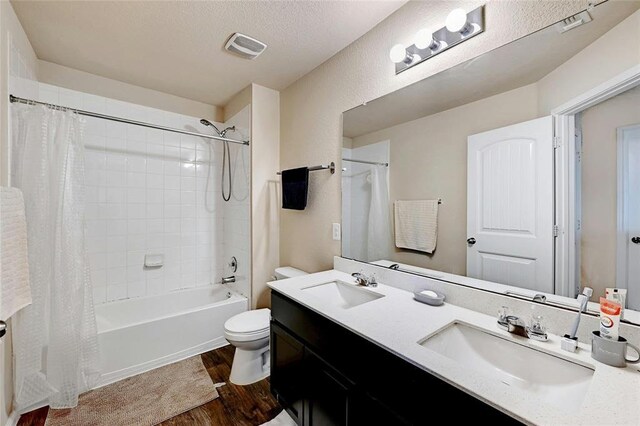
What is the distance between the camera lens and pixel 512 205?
111 cm

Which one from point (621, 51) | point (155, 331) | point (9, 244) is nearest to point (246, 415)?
point (155, 331)

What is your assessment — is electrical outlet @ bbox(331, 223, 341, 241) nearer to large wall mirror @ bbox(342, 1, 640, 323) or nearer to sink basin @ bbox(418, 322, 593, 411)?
large wall mirror @ bbox(342, 1, 640, 323)

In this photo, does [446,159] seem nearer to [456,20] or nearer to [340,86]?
[456,20]

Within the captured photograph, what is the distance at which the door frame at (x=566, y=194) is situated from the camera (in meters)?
0.96

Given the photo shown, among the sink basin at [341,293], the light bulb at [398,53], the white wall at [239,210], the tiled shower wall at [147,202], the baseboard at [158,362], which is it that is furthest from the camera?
the white wall at [239,210]

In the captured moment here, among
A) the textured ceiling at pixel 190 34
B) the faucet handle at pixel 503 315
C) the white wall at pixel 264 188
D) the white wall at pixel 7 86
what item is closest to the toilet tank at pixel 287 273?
the white wall at pixel 264 188

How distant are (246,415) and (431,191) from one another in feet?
5.62

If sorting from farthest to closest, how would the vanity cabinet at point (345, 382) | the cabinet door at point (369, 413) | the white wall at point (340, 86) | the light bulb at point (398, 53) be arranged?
1. the light bulb at point (398, 53)
2. the white wall at point (340, 86)
3. the cabinet door at point (369, 413)
4. the vanity cabinet at point (345, 382)

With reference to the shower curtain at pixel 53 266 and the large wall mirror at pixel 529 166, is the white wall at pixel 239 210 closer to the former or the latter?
the shower curtain at pixel 53 266

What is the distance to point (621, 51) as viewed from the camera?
0.85 m

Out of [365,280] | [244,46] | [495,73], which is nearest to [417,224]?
[365,280]

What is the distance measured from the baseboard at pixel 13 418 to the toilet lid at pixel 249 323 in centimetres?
117

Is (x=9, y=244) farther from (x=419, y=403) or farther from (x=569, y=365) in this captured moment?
(x=569, y=365)

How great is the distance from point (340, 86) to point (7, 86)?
77.0 inches
